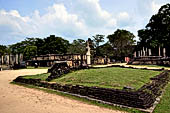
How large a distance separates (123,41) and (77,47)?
60.7 feet

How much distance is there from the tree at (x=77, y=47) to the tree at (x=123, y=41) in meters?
→ 12.4

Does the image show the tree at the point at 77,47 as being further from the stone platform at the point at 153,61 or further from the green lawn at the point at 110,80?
the green lawn at the point at 110,80

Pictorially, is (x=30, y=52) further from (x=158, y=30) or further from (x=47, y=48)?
(x=158, y=30)

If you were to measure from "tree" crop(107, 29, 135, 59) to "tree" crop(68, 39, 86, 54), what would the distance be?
12372 millimetres

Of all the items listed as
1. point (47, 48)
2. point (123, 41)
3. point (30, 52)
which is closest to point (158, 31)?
point (123, 41)

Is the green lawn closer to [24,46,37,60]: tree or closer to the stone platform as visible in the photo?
the stone platform

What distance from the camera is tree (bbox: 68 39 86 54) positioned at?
5420cm

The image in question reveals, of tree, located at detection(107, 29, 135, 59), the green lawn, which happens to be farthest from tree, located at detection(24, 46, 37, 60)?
the green lawn

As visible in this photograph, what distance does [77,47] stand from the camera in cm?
5622

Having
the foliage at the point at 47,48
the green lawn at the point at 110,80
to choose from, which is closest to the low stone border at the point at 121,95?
the green lawn at the point at 110,80

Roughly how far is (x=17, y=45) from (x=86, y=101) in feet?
199

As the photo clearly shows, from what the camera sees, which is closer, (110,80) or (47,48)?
(110,80)

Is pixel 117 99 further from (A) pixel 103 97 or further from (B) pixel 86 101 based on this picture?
(B) pixel 86 101

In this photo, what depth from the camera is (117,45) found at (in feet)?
157
